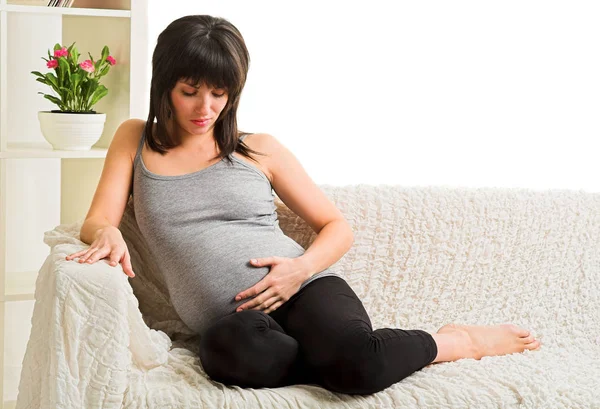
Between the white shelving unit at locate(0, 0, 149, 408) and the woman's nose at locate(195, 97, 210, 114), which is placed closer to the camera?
the woman's nose at locate(195, 97, 210, 114)

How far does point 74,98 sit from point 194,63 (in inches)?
27.5

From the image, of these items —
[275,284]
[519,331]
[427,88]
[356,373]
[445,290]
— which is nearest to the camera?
[356,373]

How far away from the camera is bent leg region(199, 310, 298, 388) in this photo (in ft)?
4.97

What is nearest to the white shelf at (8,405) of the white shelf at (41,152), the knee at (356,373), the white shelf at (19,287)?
the white shelf at (19,287)

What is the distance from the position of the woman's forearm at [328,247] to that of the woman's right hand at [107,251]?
1.24 feet

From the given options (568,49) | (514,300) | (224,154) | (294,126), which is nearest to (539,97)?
(568,49)

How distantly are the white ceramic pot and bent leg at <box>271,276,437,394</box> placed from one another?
0.86 metres

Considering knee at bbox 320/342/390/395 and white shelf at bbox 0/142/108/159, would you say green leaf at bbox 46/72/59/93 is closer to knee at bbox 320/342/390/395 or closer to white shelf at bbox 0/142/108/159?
white shelf at bbox 0/142/108/159

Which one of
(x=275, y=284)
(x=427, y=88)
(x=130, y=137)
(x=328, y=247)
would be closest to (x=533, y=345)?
(x=328, y=247)

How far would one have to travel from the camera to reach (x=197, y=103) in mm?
1718

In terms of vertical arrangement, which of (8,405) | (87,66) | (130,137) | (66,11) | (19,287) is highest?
(66,11)

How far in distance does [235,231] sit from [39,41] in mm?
1144

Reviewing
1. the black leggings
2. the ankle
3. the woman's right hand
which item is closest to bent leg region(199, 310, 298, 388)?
the black leggings

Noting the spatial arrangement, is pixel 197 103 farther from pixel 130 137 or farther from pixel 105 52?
pixel 105 52
